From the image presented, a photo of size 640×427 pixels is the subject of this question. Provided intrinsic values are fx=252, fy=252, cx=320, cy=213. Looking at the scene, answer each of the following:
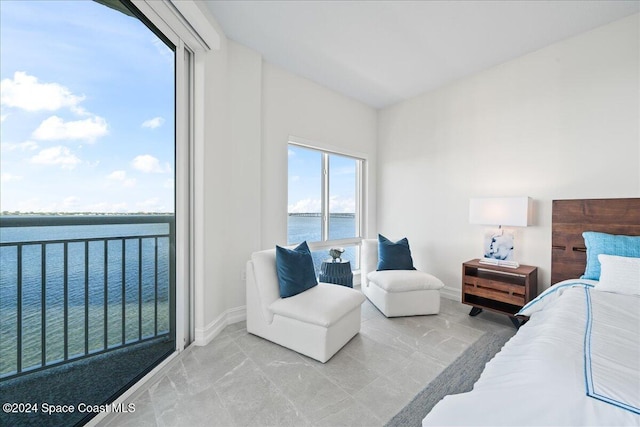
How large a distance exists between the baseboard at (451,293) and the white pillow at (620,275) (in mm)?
1531

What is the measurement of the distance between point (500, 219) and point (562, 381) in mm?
2204

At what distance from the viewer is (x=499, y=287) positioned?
8.47 ft

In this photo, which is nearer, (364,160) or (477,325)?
(477,325)

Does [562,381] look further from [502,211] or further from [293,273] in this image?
[502,211]

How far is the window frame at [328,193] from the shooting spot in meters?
3.40

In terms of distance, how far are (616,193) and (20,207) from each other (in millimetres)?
4119

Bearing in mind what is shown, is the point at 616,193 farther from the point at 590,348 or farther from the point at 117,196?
the point at 117,196

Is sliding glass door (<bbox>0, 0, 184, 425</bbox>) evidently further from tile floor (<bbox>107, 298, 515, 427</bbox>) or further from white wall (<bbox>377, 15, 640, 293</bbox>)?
white wall (<bbox>377, 15, 640, 293</bbox>)

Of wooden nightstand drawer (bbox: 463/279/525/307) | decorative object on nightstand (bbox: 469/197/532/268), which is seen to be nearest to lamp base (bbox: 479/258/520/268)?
decorative object on nightstand (bbox: 469/197/532/268)

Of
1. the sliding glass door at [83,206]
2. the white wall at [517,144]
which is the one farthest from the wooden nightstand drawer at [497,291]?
the sliding glass door at [83,206]

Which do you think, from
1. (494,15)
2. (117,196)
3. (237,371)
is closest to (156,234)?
(117,196)

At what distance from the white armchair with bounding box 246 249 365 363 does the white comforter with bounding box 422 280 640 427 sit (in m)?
1.12

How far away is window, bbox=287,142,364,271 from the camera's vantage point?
3361 mm

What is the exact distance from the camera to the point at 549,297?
6.43 feet
